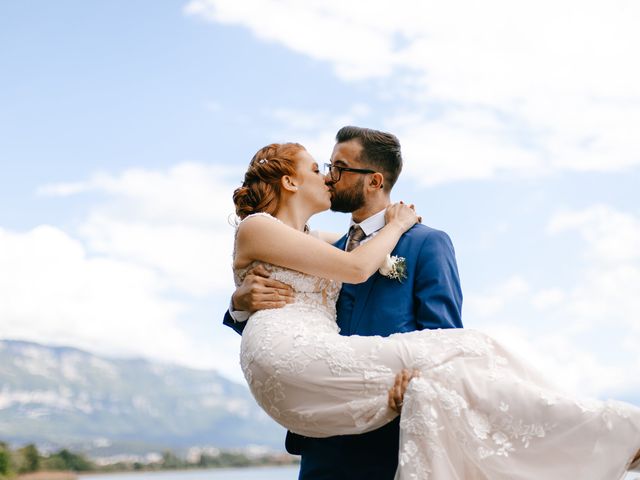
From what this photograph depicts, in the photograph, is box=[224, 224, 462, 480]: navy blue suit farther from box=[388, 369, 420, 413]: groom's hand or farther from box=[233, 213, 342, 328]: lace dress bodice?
box=[388, 369, 420, 413]: groom's hand

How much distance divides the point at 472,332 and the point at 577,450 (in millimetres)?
740

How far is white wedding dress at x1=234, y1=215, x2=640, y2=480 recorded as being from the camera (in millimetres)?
3891

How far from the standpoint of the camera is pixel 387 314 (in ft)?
16.3

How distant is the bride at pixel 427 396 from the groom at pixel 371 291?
0.29 meters

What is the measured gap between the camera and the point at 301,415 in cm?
429

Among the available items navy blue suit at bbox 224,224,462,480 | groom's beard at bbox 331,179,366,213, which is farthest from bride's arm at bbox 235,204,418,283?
groom's beard at bbox 331,179,366,213

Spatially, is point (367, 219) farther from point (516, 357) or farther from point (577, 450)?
point (577, 450)

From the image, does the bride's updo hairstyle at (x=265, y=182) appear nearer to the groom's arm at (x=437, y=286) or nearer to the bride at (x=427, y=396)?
the bride at (x=427, y=396)

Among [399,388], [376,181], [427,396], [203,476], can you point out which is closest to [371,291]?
[376,181]

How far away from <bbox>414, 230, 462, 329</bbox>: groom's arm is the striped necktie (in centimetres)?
47

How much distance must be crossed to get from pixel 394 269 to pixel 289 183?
799 millimetres

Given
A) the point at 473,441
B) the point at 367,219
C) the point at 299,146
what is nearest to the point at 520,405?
the point at 473,441

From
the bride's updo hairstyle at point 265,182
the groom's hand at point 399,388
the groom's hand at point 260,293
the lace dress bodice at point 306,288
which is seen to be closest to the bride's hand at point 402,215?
the lace dress bodice at point 306,288

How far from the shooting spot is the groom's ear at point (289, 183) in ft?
16.9
